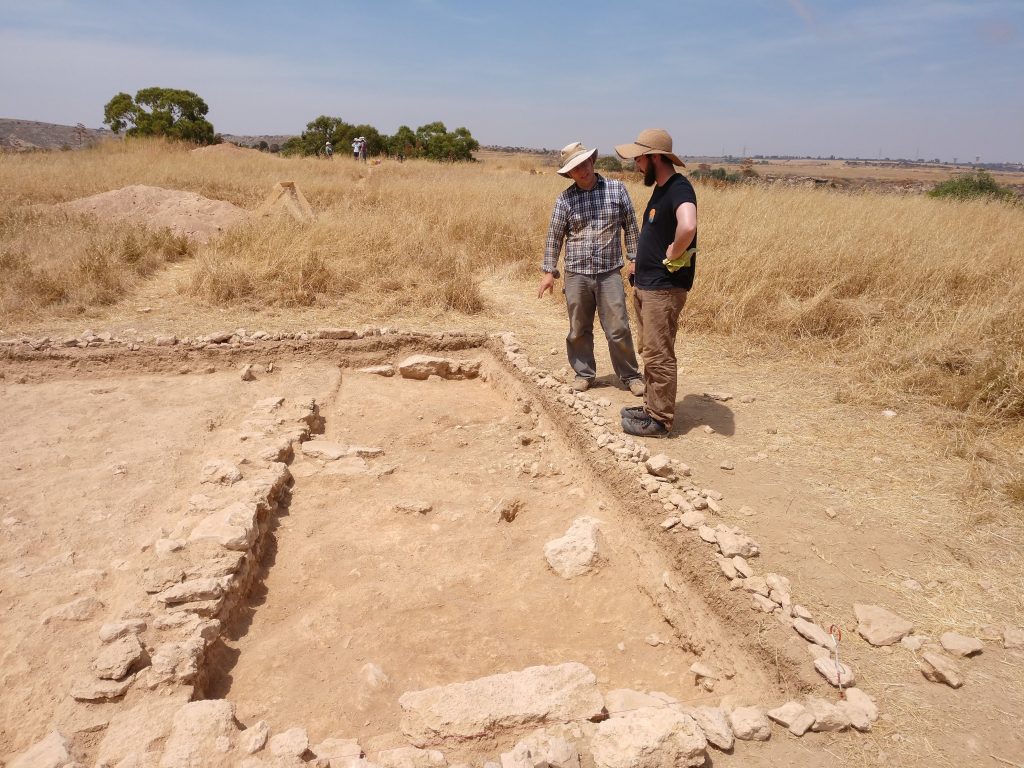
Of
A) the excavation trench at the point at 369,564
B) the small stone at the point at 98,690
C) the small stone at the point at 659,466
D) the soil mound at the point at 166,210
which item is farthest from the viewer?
the soil mound at the point at 166,210

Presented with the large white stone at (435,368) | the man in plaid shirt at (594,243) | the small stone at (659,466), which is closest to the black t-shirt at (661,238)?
the man in plaid shirt at (594,243)

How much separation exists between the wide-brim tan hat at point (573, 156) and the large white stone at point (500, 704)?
129 inches

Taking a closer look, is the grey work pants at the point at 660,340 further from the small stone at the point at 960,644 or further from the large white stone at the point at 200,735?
the large white stone at the point at 200,735

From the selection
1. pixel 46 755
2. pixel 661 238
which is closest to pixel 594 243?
pixel 661 238

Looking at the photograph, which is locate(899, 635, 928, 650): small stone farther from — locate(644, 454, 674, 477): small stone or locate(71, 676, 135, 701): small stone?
locate(71, 676, 135, 701): small stone

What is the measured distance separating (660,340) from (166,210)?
9.64m

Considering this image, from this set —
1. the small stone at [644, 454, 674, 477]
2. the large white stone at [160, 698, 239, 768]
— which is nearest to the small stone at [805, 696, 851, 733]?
the small stone at [644, 454, 674, 477]

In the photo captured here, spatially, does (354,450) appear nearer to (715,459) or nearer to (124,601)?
(124,601)

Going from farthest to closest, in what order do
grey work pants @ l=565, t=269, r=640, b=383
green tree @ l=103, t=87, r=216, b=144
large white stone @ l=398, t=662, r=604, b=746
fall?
green tree @ l=103, t=87, r=216, b=144 < grey work pants @ l=565, t=269, r=640, b=383 < large white stone @ l=398, t=662, r=604, b=746

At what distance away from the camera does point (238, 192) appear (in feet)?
43.4

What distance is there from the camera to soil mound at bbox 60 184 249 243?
33.0 ft

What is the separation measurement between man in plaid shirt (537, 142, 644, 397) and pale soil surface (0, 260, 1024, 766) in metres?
0.70

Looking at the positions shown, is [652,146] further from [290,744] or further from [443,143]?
[443,143]

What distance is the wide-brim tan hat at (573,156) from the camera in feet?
14.8
